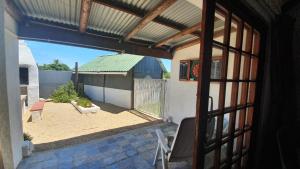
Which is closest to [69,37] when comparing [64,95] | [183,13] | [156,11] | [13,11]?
[13,11]

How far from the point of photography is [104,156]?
9.57 ft

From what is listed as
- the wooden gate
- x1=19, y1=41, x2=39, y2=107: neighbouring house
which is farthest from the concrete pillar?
x1=19, y1=41, x2=39, y2=107: neighbouring house

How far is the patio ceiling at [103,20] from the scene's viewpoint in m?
2.12

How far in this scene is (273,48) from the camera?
1765mm

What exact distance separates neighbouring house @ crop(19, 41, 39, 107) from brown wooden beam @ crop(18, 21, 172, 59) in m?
6.11

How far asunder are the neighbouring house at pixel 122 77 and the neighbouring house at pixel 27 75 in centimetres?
321

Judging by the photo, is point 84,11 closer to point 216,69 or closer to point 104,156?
point 216,69

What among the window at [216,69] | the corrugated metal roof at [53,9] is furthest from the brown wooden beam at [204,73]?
the corrugated metal roof at [53,9]

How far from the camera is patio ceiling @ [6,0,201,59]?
83.6 inches

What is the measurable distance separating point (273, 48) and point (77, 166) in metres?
3.33

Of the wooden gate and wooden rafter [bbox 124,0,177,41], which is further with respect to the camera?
the wooden gate

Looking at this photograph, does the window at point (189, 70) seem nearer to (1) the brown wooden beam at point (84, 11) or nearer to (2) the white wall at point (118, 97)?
(1) the brown wooden beam at point (84, 11)

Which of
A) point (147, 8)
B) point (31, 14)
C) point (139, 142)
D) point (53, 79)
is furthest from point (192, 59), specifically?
point (53, 79)

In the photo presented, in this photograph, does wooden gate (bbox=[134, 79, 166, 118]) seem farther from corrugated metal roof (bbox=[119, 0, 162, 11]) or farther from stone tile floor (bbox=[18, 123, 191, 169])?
corrugated metal roof (bbox=[119, 0, 162, 11])
